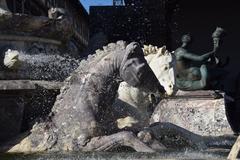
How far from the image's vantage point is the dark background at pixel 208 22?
16.8 meters

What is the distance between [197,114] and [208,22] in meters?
8.38

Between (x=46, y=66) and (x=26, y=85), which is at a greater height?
(x=46, y=66)

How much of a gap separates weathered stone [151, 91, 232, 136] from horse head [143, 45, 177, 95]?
0.38 meters

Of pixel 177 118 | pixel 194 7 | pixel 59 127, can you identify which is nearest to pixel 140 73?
pixel 59 127

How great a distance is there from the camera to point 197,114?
29.7ft

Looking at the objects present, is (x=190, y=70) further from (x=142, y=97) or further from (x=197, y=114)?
(x=142, y=97)

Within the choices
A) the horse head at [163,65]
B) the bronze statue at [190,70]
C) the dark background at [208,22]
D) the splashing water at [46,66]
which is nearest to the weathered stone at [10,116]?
the splashing water at [46,66]

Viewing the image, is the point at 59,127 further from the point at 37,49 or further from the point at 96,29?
the point at 96,29

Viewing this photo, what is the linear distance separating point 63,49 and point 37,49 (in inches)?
18.0

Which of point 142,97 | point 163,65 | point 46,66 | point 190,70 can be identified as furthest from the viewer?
point 190,70

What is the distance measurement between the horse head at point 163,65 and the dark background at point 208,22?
272 inches

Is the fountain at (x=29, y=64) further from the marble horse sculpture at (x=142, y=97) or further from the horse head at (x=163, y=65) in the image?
the horse head at (x=163, y=65)

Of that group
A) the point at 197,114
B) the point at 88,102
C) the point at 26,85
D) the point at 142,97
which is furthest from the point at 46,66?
the point at 197,114

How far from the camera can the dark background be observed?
55.1 ft
